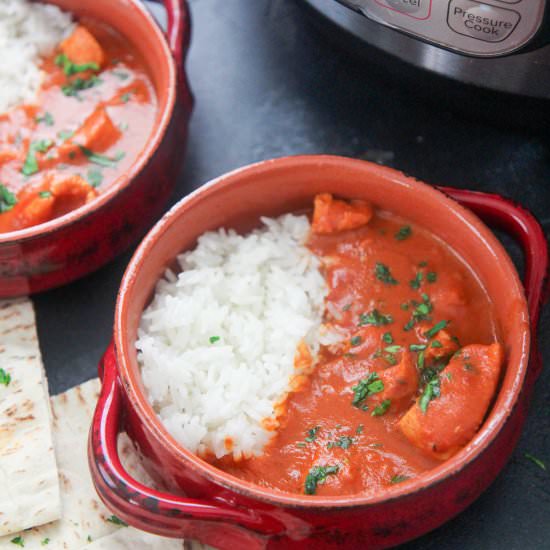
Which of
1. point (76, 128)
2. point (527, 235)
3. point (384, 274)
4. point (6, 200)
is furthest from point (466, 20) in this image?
point (6, 200)

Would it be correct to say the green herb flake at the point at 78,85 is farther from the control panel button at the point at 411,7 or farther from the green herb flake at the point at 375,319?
the green herb flake at the point at 375,319

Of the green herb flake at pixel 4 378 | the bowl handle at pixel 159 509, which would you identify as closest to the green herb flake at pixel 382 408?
the bowl handle at pixel 159 509

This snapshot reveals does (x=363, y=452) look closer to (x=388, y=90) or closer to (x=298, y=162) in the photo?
(x=298, y=162)

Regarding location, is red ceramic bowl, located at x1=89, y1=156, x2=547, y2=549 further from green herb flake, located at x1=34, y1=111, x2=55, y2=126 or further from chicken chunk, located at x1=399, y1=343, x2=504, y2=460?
green herb flake, located at x1=34, y1=111, x2=55, y2=126

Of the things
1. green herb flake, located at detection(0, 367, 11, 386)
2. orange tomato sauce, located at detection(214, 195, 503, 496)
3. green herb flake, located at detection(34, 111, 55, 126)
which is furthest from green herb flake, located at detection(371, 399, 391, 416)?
green herb flake, located at detection(34, 111, 55, 126)

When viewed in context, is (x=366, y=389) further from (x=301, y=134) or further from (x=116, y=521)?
(x=301, y=134)
